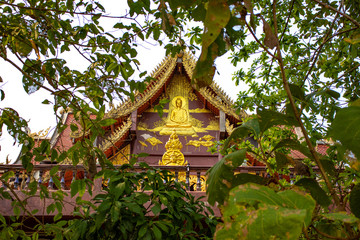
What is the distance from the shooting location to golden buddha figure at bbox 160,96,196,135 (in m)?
6.52

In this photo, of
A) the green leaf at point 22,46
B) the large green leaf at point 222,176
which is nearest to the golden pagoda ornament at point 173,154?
the green leaf at point 22,46

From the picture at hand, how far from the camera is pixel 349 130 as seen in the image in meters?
0.56

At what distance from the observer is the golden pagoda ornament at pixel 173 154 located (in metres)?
6.01

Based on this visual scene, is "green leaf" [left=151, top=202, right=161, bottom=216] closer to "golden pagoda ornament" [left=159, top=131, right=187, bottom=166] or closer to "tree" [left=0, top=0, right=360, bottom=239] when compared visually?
"tree" [left=0, top=0, right=360, bottom=239]

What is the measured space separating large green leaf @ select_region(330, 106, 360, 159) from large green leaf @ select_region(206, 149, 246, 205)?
248 millimetres

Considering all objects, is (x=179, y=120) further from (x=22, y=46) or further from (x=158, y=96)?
(x=22, y=46)

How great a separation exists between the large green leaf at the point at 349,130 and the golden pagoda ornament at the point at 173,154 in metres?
5.44

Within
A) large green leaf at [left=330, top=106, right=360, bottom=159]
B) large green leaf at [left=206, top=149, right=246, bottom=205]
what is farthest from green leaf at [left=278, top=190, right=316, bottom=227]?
large green leaf at [left=206, top=149, right=246, bottom=205]

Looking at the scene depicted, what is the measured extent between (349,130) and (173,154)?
553 centimetres

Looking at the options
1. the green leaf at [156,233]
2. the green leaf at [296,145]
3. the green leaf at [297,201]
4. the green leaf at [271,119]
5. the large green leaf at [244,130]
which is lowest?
the green leaf at [156,233]

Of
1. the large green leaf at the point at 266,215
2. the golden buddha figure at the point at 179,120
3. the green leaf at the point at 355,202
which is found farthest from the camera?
the golden buddha figure at the point at 179,120

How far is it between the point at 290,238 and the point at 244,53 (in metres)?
3.55

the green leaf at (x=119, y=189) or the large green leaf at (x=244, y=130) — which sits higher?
the large green leaf at (x=244, y=130)

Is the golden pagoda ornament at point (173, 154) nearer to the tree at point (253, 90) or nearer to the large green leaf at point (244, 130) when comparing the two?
the tree at point (253, 90)
